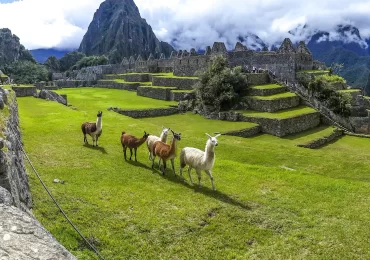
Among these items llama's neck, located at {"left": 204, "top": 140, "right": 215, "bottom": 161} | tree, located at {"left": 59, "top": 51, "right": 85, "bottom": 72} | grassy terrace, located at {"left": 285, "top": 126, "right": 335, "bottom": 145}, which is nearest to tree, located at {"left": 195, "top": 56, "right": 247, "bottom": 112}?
grassy terrace, located at {"left": 285, "top": 126, "right": 335, "bottom": 145}

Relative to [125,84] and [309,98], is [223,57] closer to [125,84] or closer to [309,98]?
[309,98]

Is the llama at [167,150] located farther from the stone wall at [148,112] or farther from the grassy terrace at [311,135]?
the stone wall at [148,112]

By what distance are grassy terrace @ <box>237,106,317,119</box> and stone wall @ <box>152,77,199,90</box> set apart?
35.1 feet

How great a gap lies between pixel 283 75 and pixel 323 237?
97.1 ft

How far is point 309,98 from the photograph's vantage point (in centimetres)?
3228

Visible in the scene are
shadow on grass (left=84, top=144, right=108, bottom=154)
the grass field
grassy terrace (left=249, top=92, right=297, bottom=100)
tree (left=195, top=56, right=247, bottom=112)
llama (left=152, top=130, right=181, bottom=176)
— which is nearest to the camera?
the grass field

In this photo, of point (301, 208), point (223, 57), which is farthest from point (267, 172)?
point (223, 57)

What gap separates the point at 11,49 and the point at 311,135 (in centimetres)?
10645

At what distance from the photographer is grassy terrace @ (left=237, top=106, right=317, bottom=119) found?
26737 millimetres

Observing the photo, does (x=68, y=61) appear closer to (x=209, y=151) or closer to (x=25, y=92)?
(x=25, y=92)

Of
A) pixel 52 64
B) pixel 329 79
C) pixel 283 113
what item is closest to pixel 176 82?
pixel 283 113

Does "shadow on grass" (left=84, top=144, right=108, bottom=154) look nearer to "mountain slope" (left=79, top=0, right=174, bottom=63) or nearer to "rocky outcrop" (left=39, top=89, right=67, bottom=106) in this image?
"rocky outcrop" (left=39, top=89, right=67, bottom=106)

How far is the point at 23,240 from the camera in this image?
120 inches

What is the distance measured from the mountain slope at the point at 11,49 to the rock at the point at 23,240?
113633 millimetres
